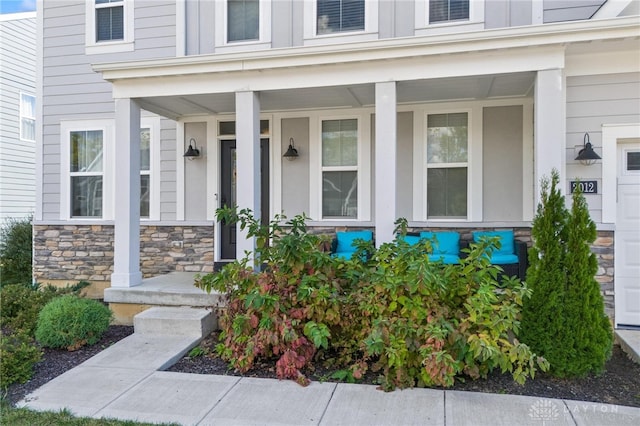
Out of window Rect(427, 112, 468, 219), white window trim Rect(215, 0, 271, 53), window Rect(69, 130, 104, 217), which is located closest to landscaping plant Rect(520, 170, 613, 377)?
window Rect(427, 112, 468, 219)

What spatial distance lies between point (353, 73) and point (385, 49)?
0.45 m

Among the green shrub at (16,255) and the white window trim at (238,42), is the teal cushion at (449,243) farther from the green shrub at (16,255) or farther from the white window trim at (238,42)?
the green shrub at (16,255)

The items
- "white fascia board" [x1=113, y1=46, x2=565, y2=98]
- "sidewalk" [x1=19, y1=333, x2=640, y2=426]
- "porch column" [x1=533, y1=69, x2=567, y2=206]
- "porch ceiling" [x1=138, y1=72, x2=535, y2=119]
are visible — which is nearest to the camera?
"sidewalk" [x1=19, y1=333, x2=640, y2=426]

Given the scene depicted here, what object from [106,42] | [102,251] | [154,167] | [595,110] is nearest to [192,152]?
[154,167]

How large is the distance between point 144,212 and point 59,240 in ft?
5.12

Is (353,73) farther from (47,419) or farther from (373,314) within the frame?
(47,419)

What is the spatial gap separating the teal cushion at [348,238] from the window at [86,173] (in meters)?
4.06

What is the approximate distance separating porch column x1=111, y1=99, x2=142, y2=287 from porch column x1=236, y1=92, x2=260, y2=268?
57.7 inches

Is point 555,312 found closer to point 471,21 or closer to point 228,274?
point 228,274

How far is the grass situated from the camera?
2.92 meters

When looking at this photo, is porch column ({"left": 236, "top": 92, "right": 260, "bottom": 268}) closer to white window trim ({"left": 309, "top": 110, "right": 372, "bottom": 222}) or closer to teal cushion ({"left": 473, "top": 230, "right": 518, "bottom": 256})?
white window trim ({"left": 309, "top": 110, "right": 372, "bottom": 222})

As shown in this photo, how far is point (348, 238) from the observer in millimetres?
6000

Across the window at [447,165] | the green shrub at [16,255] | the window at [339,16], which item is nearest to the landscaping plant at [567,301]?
the window at [447,165]

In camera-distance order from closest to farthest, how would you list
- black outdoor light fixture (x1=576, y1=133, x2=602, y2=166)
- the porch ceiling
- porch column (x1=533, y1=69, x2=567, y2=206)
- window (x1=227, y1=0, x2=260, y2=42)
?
1. porch column (x1=533, y1=69, x2=567, y2=206)
2. black outdoor light fixture (x1=576, y1=133, x2=602, y2=166)
3. the porch ceiling
4. window (x1=227, y1=0, x2=260, y2=42)
